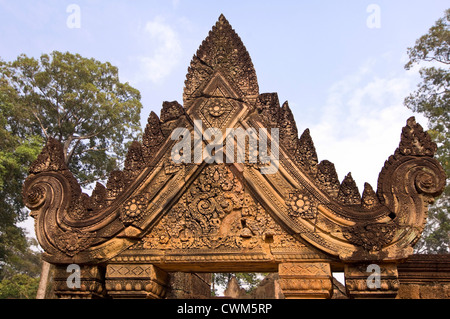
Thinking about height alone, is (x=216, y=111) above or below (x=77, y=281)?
above

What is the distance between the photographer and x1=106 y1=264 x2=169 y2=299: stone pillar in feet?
15.1

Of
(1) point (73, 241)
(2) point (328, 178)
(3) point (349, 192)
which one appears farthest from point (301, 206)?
(1) point (73, 241)

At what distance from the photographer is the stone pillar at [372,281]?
417 cm

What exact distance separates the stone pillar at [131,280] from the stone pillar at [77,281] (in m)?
0.21

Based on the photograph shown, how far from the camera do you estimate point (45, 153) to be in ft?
16.8

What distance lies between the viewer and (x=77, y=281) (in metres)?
Result: 4.74

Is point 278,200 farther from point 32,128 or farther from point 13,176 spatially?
point 32,128

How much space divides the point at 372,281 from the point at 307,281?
700 mm

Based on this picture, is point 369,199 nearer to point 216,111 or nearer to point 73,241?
point 216,111

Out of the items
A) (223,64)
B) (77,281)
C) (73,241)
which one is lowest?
(77,281)

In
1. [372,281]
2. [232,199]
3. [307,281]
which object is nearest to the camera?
[372,281]

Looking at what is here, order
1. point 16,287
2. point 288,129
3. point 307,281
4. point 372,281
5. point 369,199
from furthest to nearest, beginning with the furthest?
point 16,287, point 288,129, point 369,199, point 307,281, point 372,281

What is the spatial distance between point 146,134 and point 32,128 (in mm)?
16511

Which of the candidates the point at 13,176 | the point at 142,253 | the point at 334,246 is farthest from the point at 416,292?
the point at 13,176
